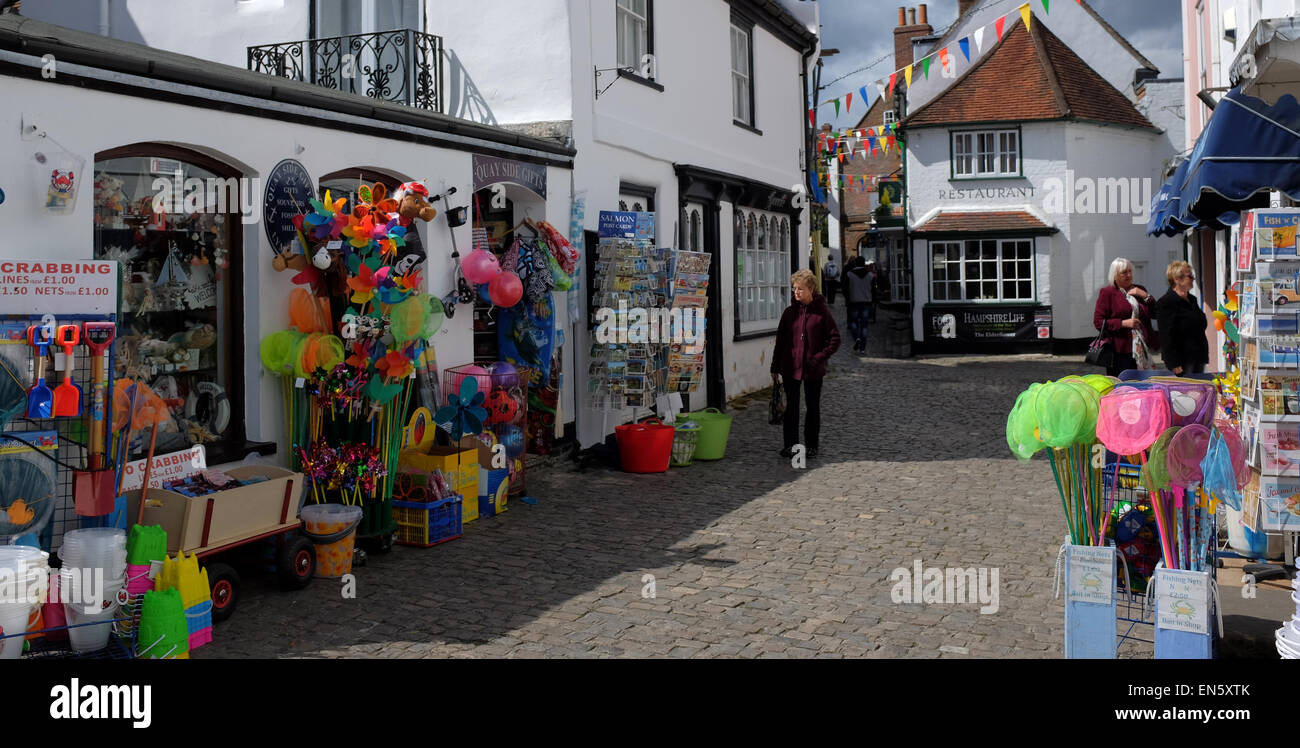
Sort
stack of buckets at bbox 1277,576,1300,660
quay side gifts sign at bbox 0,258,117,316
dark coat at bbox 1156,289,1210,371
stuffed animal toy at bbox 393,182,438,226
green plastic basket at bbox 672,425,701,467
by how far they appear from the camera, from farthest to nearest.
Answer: green plastic basket at bbox 672,425,701,467
dark coat at bbox 1156,289,1210,371
stuffed animal toy at bbox 393,182,438,226
quay side gifts sign at bbox 0,258,117,316
stack of buckets at bbox 1277,576,1300,660

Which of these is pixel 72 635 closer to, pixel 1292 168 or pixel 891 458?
pixel 1292 168

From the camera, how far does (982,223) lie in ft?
78.8

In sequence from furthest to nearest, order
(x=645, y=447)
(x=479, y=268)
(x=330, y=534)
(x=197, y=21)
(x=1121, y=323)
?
(x=197, y=21) < (x=1121, y=323) < (x=645, y=447) < (x=479, y=268) < (x=330, y=534)

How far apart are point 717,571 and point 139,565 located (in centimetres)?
330

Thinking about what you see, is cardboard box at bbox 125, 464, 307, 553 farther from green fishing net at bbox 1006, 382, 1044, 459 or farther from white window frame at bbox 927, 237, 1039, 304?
white window frame at bbox 927, 237, 1039, 304

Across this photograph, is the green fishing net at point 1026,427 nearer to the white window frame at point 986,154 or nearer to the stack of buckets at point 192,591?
the stack of buckets at point 192,591

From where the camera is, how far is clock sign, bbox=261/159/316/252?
722cm

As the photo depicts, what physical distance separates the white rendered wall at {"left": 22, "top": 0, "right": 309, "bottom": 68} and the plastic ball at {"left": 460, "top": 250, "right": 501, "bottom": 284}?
4.19m

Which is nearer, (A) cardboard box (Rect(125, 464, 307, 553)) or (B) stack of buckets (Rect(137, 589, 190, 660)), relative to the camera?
(B) stack of buckets (Rect(137, 589, 190, 660))

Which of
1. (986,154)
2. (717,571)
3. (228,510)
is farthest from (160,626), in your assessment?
(986,154)

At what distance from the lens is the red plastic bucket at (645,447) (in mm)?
10422

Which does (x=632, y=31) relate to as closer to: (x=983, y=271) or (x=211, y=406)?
(x=211, y=406)

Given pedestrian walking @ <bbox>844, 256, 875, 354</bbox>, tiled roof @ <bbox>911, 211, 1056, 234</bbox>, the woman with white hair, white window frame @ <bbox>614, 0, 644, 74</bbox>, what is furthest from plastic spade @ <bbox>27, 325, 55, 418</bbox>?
tiled roof @ <bbox>911, 211, 1056, 234</bbox>

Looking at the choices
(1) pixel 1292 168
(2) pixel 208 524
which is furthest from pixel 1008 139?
(2) pixel 208 524
